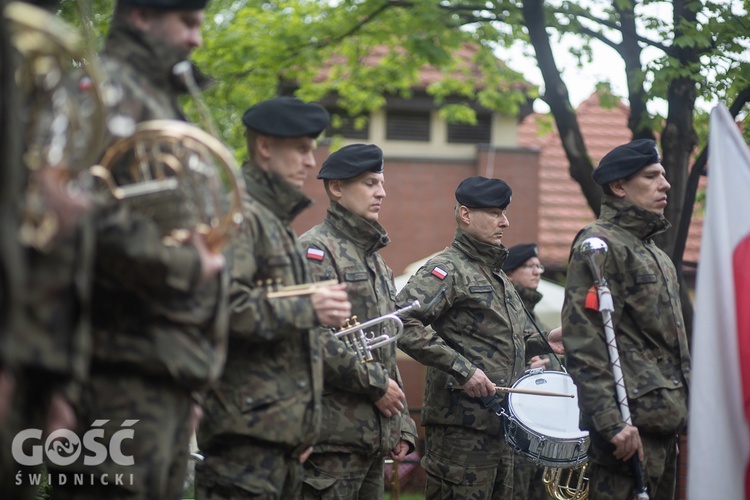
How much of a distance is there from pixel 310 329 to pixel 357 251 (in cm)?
186

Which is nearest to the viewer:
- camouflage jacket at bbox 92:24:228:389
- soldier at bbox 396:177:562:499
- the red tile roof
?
camouflage jacket at bbox 92:24:228:389

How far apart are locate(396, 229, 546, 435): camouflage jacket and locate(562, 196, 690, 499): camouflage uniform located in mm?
1154

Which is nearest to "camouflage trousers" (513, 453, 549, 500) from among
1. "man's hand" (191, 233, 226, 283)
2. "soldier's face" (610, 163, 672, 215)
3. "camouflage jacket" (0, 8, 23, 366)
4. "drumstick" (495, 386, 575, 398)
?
"drumstick" (495, 386, 575, 398)

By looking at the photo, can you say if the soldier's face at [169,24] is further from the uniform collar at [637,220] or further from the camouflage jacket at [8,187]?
the uniform collar at [637,220]

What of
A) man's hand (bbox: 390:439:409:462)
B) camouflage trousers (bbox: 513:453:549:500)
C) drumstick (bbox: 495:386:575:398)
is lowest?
camouflage trousers (bbox: 513:453:549:500)

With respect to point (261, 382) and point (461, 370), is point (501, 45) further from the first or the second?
point (261, 382)

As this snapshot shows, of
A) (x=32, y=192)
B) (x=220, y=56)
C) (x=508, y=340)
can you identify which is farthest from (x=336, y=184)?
(x=220, y=56)

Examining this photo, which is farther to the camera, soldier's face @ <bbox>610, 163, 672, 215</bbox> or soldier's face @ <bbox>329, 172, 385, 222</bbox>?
soldier's face @ <bbox>329, 172, 385, 222</bbox>

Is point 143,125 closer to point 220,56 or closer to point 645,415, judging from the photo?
point 645,415

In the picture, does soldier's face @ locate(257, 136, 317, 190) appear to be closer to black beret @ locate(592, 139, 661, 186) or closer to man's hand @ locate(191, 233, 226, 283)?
man's hand @ locate(191, 233, 226, 283)

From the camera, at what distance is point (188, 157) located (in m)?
3.65

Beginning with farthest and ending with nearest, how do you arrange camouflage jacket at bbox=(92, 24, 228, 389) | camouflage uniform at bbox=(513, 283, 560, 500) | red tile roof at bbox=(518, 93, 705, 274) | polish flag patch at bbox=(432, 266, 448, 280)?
red tile roof at bbox=(518, 93, 705, 274) → camouflage uniform at bbox=(513, 283, 560, 500) → polish flag patch at bbox=(432, 266, 448, 280) → camouflage jacket at bbox=(92, 24, 228, 389)

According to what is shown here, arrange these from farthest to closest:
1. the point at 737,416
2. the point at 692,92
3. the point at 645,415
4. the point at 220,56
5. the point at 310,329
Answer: the point at 220,56, the point at 692,92, the point at 645,415, the point at 737,416, the point at 310,329

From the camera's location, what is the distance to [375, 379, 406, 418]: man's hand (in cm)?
604
